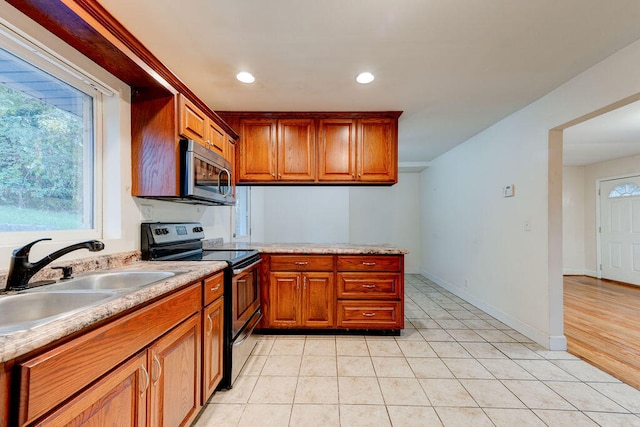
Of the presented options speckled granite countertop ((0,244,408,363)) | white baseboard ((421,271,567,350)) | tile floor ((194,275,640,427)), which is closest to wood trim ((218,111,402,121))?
speckled granite countertop ((0,244,408,363))

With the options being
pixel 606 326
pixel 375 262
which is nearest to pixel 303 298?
pixel 375 262

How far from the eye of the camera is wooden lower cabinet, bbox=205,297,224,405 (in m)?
1.55

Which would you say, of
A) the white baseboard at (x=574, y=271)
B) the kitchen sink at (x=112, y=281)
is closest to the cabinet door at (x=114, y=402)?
the kitchen sink at (x=112, y=281)

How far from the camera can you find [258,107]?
2846 millimetres

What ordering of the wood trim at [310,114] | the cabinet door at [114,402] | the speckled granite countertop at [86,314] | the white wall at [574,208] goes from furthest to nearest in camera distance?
the white wall at [574,208] < the wood trim at [310,114] < the cabinet door at [114,402] < the speckled granite countertop at [86,314]

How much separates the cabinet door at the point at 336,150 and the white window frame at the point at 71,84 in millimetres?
1823

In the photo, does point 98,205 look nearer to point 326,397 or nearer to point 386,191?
point 326,397

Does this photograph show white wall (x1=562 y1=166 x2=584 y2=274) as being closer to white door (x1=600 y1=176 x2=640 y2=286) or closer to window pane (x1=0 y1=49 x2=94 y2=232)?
white door (x1=600 y1=176 x2=640 y2=286)

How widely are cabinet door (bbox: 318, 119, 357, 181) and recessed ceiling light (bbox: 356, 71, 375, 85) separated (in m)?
0.71

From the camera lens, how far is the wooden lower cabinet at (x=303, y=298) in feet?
8.87

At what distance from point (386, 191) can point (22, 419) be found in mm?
5577

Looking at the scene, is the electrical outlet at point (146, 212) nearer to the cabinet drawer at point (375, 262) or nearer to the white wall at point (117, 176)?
the white wall at point (117, 176)

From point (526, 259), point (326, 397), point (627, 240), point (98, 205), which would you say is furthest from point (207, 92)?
point (627, 240)

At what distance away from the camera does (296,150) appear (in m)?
2.98
